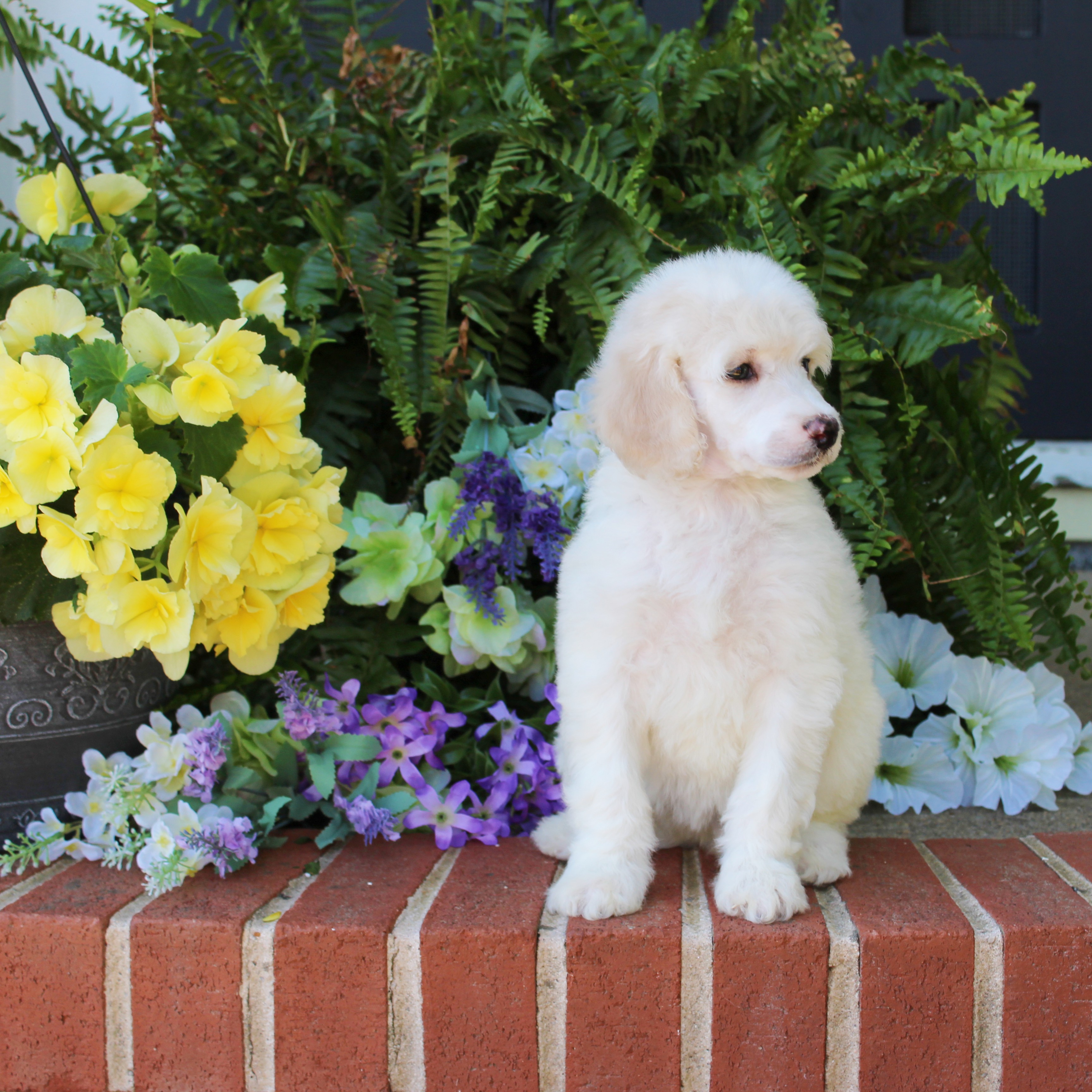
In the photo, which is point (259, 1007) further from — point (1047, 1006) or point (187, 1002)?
point (1047, 1006)

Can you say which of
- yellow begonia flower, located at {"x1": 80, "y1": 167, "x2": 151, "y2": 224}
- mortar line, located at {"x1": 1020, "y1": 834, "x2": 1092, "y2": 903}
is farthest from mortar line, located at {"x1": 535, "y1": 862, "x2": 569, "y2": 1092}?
yellow begonia flower, located at {"x1": 80, "y1": 167, "x2": 151, "y2": 224}

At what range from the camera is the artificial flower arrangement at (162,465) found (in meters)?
1.53

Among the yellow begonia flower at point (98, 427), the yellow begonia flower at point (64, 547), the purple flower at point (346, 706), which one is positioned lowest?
the purple flower at point (346, 706)

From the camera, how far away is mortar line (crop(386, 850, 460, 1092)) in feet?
4.72

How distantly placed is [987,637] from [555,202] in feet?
5.01

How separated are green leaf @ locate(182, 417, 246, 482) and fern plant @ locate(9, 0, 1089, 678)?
44 cm

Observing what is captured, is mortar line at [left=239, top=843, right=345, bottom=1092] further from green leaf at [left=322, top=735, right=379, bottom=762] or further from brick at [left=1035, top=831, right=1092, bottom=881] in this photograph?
brick at [left=1035, top=831, right=1092, bottom=881]

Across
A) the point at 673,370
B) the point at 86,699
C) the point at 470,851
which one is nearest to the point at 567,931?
the point at 470,851

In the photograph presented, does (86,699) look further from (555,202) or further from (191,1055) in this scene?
(555,202)

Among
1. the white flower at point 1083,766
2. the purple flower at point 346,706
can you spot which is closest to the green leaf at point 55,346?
the purple flower at point 346,706

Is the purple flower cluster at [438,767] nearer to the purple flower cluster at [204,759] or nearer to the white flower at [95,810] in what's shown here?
the purple flower cluster at [204,759]

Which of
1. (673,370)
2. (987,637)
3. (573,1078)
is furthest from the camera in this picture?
(987,637)

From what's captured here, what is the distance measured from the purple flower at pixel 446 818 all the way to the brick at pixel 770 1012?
58 centimetres

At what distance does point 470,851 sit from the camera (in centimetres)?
178
